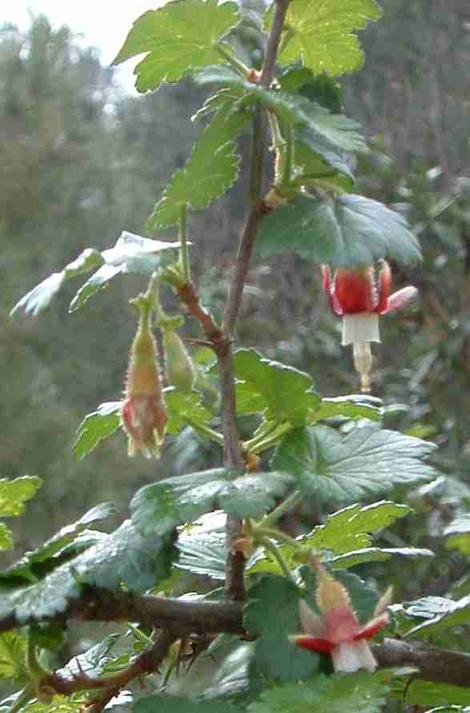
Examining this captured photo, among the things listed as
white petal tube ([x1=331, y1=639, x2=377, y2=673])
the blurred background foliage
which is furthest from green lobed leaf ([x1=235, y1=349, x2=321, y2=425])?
the blurred background foliage

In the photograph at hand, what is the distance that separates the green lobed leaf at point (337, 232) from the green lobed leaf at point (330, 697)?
16 centimetres

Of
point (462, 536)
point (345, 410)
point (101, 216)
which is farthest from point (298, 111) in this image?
point (101, 216)

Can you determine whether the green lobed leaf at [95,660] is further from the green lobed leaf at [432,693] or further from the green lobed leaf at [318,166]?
the green lobed leaf at [318,166]

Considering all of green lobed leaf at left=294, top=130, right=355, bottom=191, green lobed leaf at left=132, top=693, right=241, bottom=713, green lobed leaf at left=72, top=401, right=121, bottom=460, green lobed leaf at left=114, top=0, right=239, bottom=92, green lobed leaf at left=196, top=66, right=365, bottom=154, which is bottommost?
green lobed leaf at left=132, top=693, right=241, bottom=713

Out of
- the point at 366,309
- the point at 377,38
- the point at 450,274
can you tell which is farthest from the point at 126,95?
the point at 366,309

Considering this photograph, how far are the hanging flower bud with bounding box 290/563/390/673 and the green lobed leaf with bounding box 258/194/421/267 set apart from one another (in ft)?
0.43

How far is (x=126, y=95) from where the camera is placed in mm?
3729

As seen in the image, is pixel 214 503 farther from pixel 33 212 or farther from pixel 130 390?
pixel 33 212

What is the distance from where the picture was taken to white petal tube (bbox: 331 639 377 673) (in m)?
0.40

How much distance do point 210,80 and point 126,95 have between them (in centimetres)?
343

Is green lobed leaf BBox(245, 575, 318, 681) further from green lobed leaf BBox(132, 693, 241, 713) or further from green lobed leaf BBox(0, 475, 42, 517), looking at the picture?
green lobed leaf BBox(0, 475, 42, 517)

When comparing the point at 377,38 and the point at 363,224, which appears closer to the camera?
Answer: the point at 363,224

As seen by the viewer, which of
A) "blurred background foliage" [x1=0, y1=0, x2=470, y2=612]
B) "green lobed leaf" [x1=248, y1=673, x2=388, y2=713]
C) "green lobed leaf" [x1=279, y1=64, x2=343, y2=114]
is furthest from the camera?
"blurred background foliage" [x1=0, y1=0, x2=470, y2=612]

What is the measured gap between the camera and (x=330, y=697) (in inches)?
15.1
